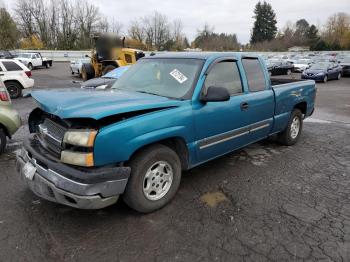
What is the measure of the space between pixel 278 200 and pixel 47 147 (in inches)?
113

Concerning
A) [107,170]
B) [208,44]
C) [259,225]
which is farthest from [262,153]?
[208,44]

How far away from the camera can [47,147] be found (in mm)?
3230

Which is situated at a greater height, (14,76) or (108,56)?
(108,56)

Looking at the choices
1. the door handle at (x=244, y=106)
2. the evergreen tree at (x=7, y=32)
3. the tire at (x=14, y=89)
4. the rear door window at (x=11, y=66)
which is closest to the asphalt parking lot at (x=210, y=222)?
the door handle at (x=244, y=106)

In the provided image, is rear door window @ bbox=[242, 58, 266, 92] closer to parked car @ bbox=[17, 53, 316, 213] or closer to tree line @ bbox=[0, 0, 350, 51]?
parked car @ bbox=[17, 53, 316, 213]

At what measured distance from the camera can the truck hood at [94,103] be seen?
8.91 ft

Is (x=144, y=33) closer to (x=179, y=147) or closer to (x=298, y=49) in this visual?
(x=298, y=49)

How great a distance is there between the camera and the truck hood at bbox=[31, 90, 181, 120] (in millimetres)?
2715

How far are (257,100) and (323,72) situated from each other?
19585 millimetres

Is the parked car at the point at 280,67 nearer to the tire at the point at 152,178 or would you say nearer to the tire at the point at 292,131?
the tire at the point at 292,131

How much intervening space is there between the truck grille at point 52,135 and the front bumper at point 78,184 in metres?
0.17

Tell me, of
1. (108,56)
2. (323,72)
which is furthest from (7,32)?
(323,72)

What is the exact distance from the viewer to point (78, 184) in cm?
264

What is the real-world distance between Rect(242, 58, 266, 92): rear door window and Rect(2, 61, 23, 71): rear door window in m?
11.2
